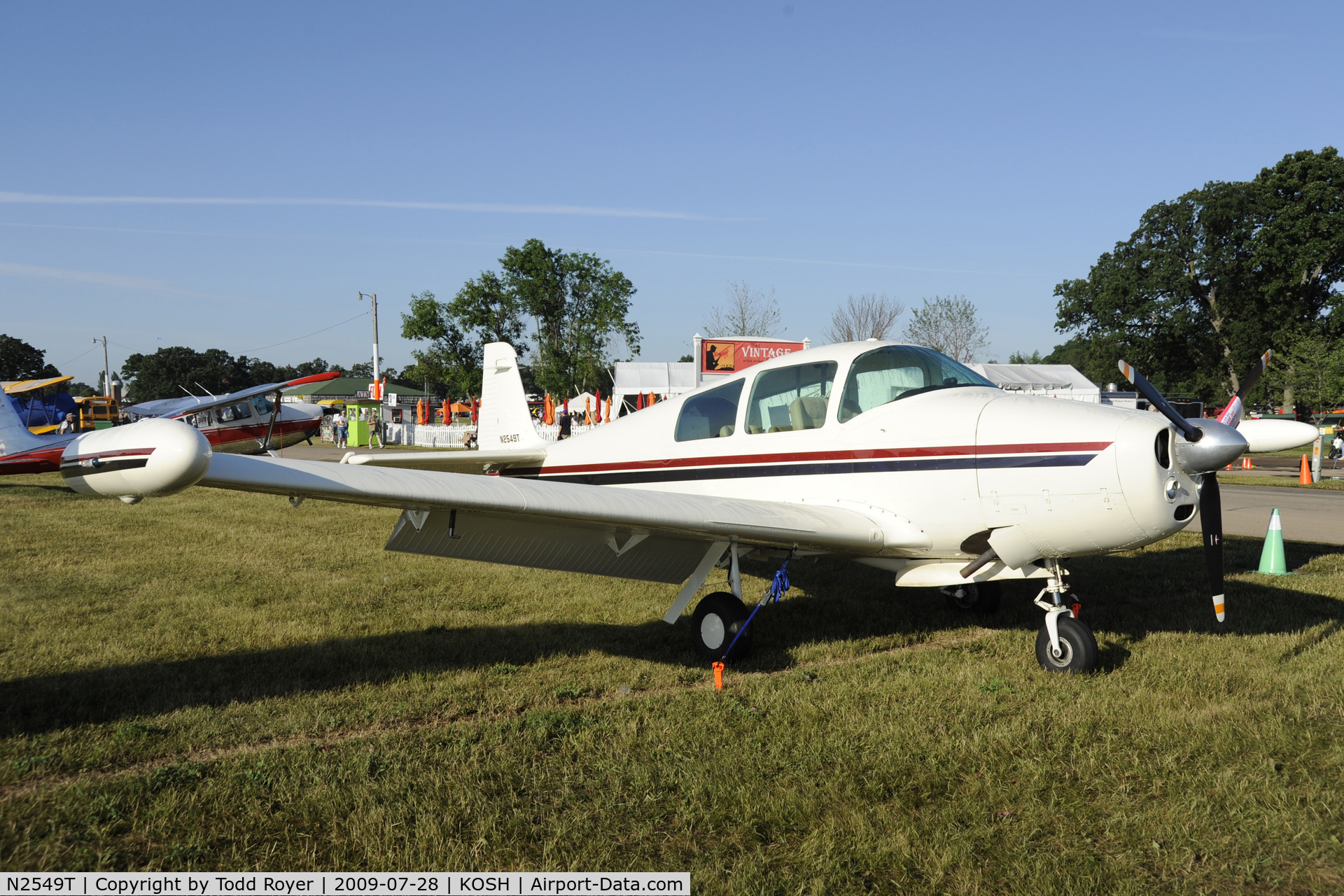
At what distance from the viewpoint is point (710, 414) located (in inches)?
258

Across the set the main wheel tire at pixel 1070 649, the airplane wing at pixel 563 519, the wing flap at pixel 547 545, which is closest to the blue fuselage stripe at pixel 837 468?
the airplane wing at pixel 563 519

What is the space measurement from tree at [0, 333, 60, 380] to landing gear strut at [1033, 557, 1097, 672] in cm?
11427

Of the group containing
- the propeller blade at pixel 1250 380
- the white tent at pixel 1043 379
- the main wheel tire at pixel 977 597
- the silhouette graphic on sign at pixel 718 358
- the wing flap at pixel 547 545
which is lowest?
the main wheel tire at pixel 977 597

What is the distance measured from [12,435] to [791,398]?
1469 centimetres

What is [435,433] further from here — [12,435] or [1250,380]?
[1250,380]

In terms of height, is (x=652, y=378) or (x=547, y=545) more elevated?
(x=652, y=378)

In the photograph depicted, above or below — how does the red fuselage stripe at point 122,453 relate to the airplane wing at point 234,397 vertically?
below

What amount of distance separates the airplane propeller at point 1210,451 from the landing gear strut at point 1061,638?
34.9 inches

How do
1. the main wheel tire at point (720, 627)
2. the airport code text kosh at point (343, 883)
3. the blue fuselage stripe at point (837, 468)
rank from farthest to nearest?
1. the main wheel tire at point (720, 627)
2. the blue fuselage stripe at point (837, 468)
3. the airport code text kosh at point (343, 883)

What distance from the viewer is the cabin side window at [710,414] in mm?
6398

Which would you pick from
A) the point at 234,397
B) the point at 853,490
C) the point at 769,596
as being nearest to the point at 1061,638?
the point at 853,490

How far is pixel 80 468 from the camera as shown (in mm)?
3125

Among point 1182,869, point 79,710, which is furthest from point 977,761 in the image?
point 79,710

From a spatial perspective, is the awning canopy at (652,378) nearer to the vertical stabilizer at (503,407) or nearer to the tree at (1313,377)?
the vertical stabilizer at (503,407)
